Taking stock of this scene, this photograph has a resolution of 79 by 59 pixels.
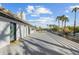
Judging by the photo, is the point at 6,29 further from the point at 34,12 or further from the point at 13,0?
the point at 34,12

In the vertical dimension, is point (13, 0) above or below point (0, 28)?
above

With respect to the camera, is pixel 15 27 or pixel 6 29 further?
pixel 15 27

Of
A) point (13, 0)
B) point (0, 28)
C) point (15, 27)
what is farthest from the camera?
point (15, 27)
